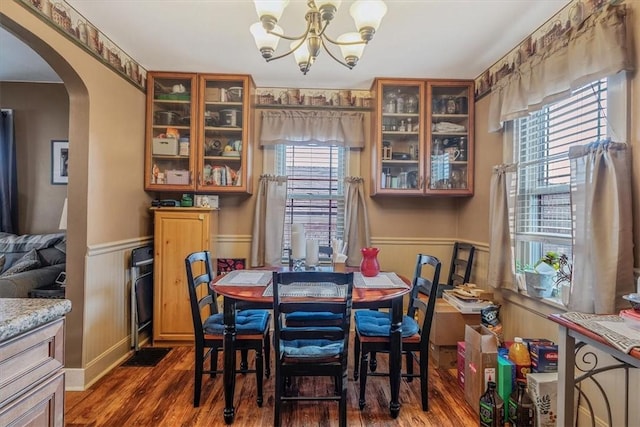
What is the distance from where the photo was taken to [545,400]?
183 cm

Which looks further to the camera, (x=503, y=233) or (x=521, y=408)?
(x=503, y=233)

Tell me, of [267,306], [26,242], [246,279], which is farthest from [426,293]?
[26,242]

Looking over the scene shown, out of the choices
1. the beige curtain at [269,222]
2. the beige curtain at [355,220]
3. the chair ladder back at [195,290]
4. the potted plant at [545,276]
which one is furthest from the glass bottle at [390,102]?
the chair ladder back at [195,290]

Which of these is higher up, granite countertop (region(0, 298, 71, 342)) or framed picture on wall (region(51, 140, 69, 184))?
framed picture on wall (region(51, 140, 69, 184))

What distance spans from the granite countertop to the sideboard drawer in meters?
0.03

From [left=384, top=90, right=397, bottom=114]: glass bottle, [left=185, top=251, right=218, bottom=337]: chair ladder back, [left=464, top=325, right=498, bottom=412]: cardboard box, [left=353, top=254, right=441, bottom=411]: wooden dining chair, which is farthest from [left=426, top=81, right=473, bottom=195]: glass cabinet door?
[left=185, top=251, right=218, bottom=337]: chair ladder back

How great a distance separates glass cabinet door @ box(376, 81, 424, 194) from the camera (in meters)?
3.34

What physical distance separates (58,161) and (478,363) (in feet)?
14.5

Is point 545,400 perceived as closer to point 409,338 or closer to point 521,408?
point 521,408

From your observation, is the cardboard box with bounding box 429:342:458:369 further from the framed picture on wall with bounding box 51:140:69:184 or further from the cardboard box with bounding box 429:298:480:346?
the framed picture on wall with bounding box 51:140:69:184

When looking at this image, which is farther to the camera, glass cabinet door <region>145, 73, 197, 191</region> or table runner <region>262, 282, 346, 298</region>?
glass cabinet door <region>145, 73, 197, 191</region>

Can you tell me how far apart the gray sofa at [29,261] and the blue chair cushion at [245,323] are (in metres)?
1.77

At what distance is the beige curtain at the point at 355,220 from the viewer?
11.6 ft

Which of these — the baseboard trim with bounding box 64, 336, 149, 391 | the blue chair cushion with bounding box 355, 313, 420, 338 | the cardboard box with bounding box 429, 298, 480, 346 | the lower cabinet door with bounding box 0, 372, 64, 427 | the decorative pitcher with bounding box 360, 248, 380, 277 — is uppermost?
the decorative pitcher with bounding box 360, 248, 380, 277
